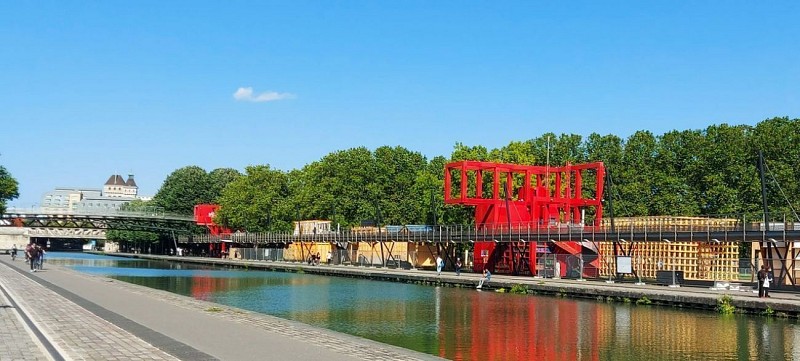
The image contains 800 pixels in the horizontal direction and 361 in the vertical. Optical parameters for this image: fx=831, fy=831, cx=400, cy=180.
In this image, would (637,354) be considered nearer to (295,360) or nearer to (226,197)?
(295,360)

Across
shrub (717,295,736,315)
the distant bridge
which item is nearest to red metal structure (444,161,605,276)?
shrub (717,295,736,315)

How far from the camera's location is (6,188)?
346ft

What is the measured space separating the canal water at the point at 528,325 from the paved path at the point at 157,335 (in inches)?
146

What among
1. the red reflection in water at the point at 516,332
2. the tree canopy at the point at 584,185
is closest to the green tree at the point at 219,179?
the tree canopy at the point at 584,185

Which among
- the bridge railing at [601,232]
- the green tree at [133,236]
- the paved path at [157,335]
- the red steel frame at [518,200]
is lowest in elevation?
the paved path at [157,335]

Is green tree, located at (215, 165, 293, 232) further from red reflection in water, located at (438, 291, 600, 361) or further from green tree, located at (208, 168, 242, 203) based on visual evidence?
red reflection in water, located at (438, 291, 600, 361)

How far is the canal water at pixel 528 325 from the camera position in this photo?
24.3 m

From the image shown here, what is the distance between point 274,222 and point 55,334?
361ft

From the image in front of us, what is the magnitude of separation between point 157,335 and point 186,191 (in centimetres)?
14596

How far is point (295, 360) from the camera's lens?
56.0ft

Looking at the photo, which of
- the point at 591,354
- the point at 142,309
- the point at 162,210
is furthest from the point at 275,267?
the point at 162,210

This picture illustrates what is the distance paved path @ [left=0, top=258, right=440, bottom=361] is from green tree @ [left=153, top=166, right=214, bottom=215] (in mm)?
131293

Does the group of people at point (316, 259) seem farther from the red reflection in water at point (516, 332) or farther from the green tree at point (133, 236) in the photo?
the green tree at point (133, 236)

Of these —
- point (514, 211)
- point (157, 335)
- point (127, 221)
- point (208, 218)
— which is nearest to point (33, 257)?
point (514, 211)
